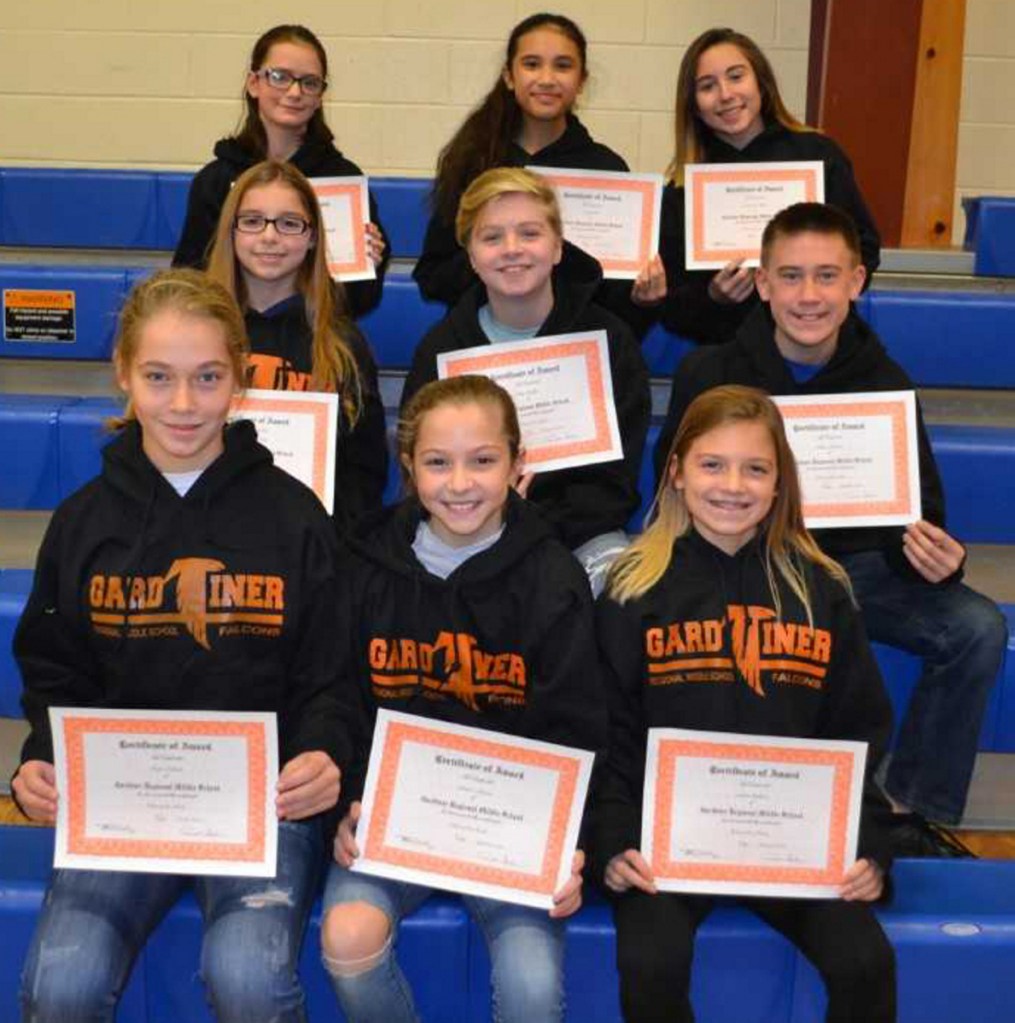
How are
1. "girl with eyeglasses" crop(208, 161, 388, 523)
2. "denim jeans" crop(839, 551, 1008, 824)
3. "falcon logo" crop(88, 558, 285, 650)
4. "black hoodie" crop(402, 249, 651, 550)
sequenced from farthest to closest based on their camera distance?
"girl with eyeglasses" crop(208, 161, 388, 523) < "black hoodie" crop(402, 249, 651, 550) < "denim jeans" crop(839, 551, 1008, 824) < "falcon logo" crop(88, 558, 285, 650)

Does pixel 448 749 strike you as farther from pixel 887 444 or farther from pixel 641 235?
pixel 641 235

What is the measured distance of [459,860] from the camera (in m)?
1.99

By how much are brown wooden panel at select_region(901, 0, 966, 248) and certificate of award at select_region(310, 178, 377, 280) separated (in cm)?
208

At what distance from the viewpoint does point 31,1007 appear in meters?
1.85

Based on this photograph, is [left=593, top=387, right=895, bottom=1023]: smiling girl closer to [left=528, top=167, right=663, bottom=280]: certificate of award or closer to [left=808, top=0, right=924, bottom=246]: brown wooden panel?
[left=528, top=167, right=663, bottom=280]: certificate of award

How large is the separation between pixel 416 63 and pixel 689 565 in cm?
331

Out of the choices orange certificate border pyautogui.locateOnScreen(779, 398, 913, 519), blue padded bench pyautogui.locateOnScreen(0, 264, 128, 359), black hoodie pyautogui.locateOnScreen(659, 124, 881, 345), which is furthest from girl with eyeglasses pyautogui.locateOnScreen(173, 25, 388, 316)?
orange certificate border pyautogui.locateOnScreen(779, 398, 913, 519)

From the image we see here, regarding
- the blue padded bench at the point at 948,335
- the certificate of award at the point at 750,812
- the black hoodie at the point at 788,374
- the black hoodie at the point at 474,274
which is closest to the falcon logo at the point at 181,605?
the certificate of award at the point at 750,812

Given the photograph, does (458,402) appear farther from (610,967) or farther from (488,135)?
(488,135)

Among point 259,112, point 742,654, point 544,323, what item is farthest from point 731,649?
point 259,112

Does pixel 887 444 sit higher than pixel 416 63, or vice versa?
pixel 416 63

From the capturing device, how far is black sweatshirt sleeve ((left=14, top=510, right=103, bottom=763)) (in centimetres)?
207

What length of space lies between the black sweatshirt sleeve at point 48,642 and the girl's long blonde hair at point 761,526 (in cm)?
80

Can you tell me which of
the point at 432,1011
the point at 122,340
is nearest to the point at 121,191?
the point at 122,340
